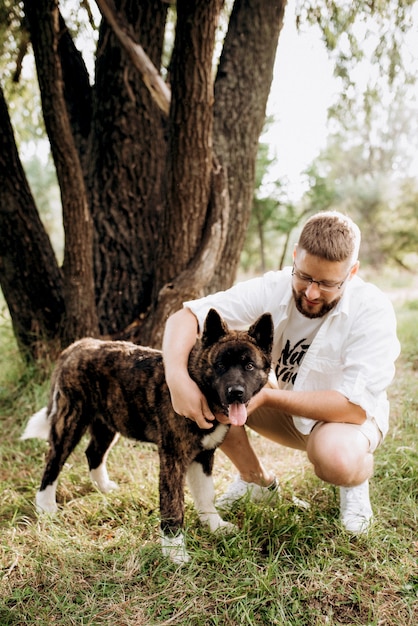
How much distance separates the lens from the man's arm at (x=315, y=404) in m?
2.86

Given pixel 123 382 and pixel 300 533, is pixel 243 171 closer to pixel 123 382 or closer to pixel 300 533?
pixel 123 382

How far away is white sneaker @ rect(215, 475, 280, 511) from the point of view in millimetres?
3225

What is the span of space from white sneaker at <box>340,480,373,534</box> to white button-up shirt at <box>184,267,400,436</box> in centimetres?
42

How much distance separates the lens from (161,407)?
2.99 meters

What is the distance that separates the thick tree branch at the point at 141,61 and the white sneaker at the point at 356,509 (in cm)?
347

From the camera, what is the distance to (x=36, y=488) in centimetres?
361

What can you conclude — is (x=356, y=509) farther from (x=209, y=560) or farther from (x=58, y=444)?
(x=58, y=444)

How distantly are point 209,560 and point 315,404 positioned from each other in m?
1.04

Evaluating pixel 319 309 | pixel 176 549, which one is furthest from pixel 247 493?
pixel 319 309

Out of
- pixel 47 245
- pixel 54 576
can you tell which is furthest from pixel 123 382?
pixel 47 245

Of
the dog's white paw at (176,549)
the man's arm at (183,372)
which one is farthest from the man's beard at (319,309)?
the dog's white paw at (176,549)

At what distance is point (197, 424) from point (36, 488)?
1563 millimetres

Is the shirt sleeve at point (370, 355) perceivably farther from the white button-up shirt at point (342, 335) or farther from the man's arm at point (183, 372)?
the man's arm at point (183, 372)

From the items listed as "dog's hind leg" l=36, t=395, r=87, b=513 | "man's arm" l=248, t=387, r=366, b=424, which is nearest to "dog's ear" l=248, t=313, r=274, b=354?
"man's arm" l=248, t=387, r=366, b=424
